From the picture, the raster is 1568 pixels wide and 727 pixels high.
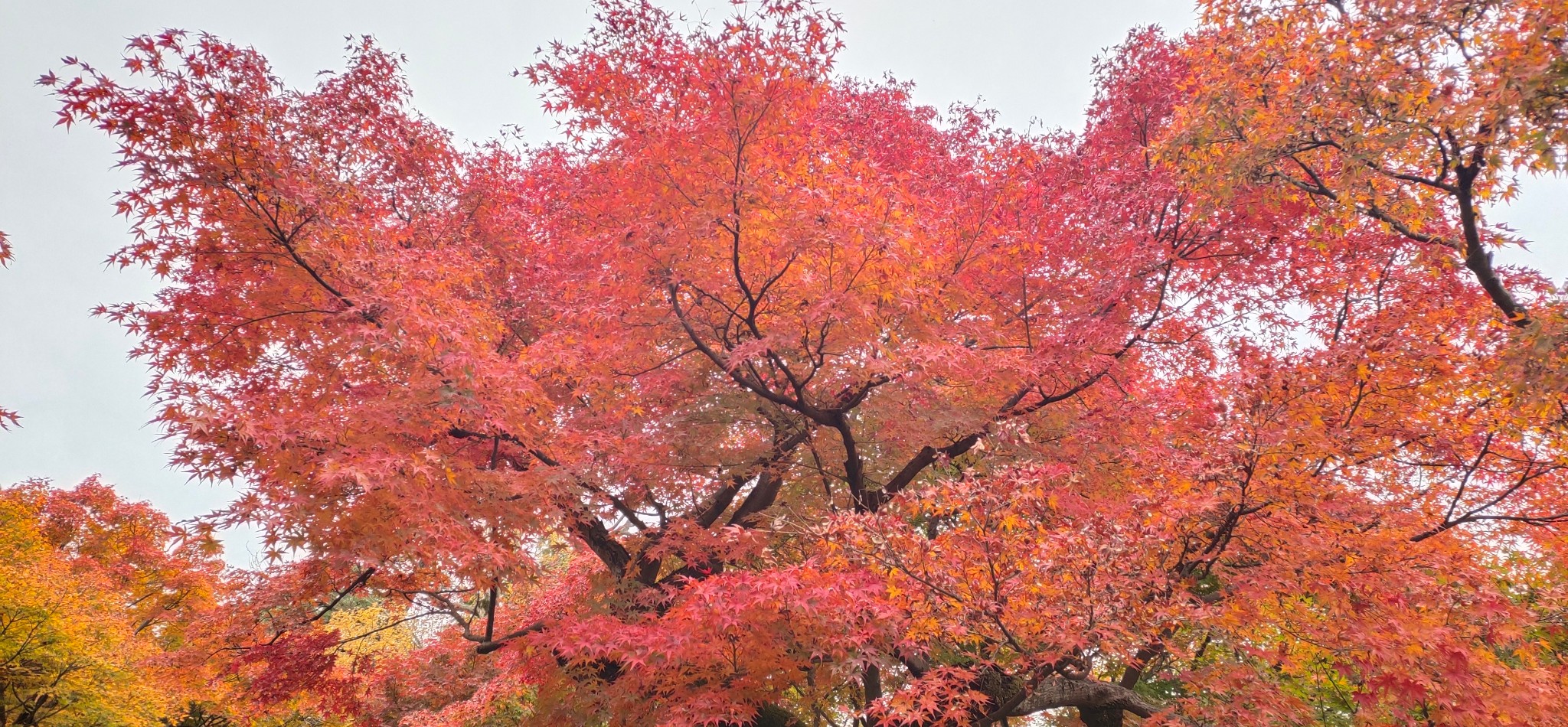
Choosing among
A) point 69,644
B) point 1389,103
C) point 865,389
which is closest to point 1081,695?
point 865,389

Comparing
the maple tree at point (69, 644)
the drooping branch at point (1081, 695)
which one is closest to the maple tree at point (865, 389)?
the drooping branch at point (1081, 695)

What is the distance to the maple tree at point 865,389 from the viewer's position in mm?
4367

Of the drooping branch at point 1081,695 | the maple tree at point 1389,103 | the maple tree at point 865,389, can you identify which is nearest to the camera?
the maple tree at point 1389,103

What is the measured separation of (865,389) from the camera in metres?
6.45

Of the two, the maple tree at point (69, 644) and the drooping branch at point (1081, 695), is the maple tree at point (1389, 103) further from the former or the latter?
the maple tree at point (69, 644)

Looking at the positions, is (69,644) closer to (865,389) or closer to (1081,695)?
(865,389)

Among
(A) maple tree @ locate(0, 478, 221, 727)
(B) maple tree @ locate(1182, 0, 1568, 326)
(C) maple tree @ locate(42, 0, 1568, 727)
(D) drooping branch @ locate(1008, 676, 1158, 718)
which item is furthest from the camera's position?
(A) maple tree @ locate(0, 478, 221, 727)

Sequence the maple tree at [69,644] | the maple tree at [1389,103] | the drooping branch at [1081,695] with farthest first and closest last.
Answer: the maple tree at [69,644] → the drooping branch at [1081,695] → the maple tree at [1389,103]

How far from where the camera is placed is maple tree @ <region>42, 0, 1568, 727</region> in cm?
437

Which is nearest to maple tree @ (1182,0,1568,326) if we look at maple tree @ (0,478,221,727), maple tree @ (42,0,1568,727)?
maple tree @ (42,0,1568,727)

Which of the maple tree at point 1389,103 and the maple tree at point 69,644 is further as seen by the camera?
the maple tree at point 69,644

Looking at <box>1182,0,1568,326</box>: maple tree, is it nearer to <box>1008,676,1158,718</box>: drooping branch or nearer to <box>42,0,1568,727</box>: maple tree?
<box>42,0,1568,727</box>: maple tree

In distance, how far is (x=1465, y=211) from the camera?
4.21 metres

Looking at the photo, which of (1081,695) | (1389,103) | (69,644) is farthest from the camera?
(69,644)
